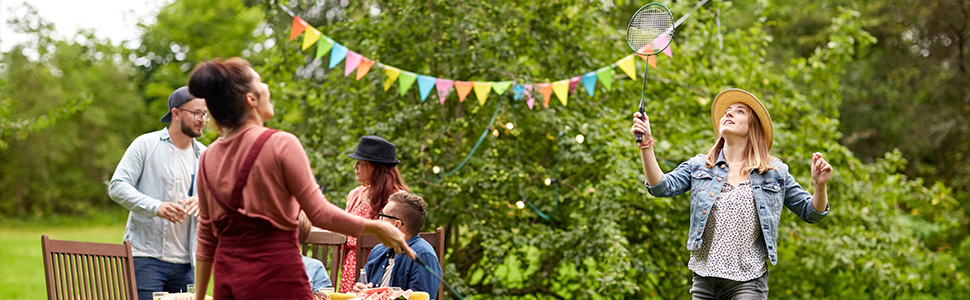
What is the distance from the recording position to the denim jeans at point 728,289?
8.39 feet

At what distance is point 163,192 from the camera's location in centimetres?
318

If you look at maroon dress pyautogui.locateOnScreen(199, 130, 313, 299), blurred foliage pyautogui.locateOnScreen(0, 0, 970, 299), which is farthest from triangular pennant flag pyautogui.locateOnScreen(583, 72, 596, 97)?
maroon dress pyautogui.locateOnScreen(199, 130, 313, 299)

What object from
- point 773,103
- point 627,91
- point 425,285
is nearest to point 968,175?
point 773,103

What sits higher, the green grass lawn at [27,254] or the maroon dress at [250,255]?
the green grass lawn at [27,254]

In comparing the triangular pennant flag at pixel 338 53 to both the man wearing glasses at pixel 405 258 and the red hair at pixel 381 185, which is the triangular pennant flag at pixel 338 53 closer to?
the red hair at pixel 381 185

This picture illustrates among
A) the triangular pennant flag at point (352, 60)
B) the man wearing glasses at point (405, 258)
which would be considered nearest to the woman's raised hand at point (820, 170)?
the man wearing glasses at point (405, 258)

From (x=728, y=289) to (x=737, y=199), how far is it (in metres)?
0.33

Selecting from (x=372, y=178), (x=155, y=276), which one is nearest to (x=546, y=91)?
(x=372, y=178)

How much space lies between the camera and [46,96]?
1695 centimetres

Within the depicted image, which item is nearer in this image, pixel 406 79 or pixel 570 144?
pixel 406 79

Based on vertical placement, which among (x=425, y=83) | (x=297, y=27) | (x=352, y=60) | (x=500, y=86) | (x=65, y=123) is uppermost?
(x=65, y=123)

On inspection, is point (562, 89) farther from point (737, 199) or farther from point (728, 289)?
point (728, 289)

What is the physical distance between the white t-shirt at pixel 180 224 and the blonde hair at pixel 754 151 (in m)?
2.25

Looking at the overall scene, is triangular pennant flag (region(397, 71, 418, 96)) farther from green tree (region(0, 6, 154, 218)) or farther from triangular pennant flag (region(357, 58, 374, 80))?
green tree (region(0, 6, 154, 218))
